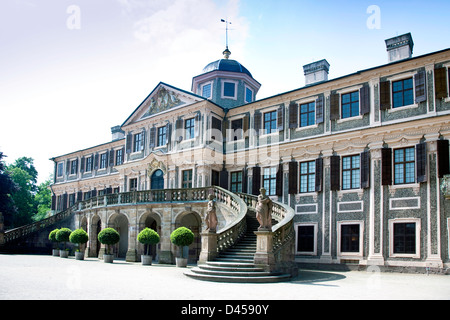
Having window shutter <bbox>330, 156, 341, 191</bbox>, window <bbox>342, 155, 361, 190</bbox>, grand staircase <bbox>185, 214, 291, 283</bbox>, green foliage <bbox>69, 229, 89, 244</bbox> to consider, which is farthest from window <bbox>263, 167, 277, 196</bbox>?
green foliage <bbox>69, 229, 89, 244</bbox>

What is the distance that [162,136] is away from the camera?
31.4 meters

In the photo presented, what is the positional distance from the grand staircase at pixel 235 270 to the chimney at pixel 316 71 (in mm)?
15302

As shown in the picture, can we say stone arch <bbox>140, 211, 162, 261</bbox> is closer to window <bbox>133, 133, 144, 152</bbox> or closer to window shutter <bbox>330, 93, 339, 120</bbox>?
window <bbox>133, 133, 144, 152</bbox>

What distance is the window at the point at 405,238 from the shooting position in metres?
20.2

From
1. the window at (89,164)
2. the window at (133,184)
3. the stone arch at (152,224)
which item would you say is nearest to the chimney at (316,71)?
the stone arch at (152,224)

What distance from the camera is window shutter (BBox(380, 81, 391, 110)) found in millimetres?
22141

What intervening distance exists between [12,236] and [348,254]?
2567cm

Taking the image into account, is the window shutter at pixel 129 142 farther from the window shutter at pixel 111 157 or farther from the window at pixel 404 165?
the window at pixel 404 165

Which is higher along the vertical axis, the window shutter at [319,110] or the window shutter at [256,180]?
the window shutter at [319,110]

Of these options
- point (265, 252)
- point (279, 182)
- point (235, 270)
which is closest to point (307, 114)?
point (279, 182)

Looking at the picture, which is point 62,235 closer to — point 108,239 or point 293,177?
point 108,239

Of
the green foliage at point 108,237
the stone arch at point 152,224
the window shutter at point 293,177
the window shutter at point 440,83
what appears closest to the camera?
the window shutter at point 440,83
